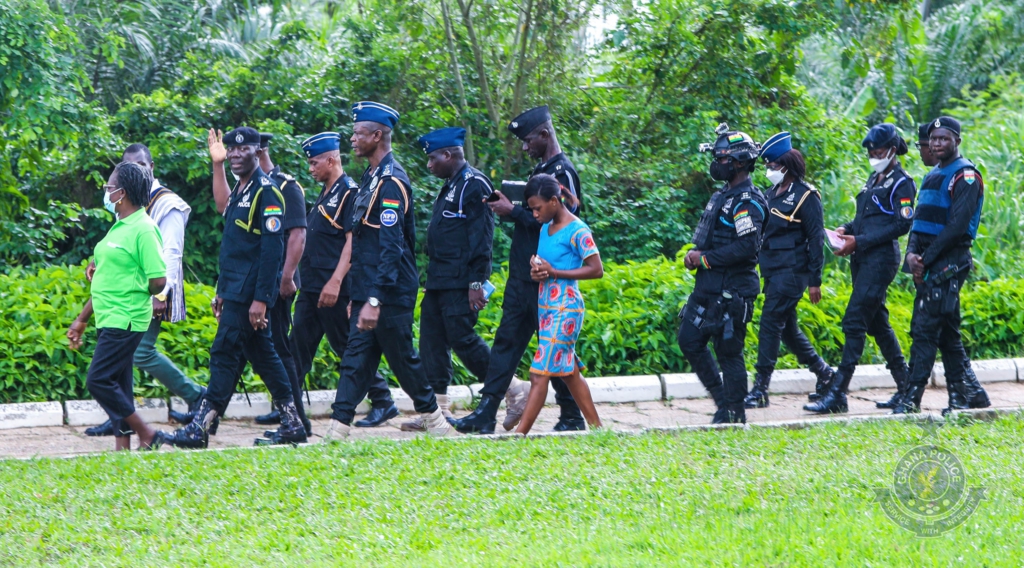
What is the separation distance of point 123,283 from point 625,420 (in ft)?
11.7

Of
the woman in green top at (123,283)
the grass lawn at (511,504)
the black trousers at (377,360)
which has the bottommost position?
the grass lawn at (511,504)

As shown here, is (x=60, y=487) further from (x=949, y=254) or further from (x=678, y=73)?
(x=678, y=73)

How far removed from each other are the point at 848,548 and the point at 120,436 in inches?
164

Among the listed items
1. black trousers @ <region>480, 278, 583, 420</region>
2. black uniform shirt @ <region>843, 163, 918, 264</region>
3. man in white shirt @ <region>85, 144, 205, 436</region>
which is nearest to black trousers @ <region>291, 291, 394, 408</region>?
man in white shirt @ <region>85, 144, 205, 436</region>

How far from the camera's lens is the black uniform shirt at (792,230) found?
804 cm

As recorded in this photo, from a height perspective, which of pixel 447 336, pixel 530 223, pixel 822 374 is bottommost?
pixel 822 374

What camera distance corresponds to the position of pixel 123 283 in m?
6.27

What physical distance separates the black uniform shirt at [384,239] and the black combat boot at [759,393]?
9.49ft

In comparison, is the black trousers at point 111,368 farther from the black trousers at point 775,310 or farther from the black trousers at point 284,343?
the black trousers at point 775,310

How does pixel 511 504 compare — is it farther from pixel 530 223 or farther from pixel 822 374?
pixel 822 374

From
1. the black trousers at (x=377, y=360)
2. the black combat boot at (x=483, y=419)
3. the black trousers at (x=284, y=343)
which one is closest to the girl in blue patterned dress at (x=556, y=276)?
the black combat boot at (x=483, y=419)

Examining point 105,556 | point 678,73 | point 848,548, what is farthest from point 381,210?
point 678,73

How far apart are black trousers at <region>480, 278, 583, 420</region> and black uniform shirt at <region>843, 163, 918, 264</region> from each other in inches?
99.7

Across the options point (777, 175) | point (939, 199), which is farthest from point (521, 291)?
point (939, 199)
